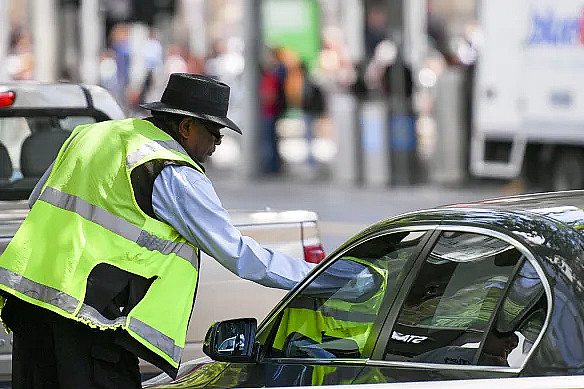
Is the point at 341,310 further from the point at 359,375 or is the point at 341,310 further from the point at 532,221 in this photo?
the point at 532,221

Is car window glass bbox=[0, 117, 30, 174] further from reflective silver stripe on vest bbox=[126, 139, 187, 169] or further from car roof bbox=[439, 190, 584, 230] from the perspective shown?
car roof bbox=[439, 190, 584, 230]

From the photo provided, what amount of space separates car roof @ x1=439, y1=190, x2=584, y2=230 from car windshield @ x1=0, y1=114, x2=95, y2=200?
3807 mm

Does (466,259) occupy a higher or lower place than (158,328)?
higher

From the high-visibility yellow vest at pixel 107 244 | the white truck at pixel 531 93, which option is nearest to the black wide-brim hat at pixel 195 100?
the high-visibility yellow vest at pixel 107 244

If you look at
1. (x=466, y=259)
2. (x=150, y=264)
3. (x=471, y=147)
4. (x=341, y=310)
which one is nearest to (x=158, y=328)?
(x=150, y=264)

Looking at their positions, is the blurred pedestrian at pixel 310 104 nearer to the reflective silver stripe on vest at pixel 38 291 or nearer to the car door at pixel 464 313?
the reflective silver stripe on vest at pixel 38 291

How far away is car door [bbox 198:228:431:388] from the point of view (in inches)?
160

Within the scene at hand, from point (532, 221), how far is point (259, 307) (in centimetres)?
274

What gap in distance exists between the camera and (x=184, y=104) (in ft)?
15.8

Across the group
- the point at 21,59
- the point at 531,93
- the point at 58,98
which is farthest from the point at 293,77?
the point at 58,98

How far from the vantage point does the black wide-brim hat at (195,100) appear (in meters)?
4.79

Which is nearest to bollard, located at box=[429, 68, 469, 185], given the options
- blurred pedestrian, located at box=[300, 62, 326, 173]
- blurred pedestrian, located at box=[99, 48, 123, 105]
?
blurred pedestrian, located at box=[300, 62, 326, 173]

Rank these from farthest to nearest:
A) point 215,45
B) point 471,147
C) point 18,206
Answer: point 215,45, point 471,147, point 18,206

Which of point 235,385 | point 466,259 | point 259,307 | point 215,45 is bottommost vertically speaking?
point 215,45
